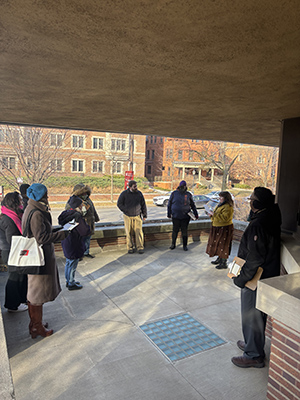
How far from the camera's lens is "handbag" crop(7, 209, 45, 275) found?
143 inches

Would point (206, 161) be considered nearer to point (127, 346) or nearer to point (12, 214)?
point (12, 214)

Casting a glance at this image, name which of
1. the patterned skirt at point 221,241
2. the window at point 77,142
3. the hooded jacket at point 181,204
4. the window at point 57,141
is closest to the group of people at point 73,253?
the patterned skirt at point 221,241

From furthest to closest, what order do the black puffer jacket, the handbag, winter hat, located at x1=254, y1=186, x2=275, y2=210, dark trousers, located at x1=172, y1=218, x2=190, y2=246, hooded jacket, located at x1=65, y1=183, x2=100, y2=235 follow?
dark trousers, located at x1=172, y1=218, x2=190, y2=246 → hooded jacket, located at x1=65, y1=183, x2=100, y2=235 → the handbag → winter hat, located at x1=254, y1=186, x2=275, y2=210 → the black puffer jacket

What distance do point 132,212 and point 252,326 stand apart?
4795mm

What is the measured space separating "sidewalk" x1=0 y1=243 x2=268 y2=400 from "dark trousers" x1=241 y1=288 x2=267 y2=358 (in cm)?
21

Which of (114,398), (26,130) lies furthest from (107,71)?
(26,130)

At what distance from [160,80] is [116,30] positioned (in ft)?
3.85

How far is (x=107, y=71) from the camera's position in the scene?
9.65 feet

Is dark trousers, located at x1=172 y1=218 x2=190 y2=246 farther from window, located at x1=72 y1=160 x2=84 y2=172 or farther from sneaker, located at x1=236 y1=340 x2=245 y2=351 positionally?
window, located at x1=72 y1=160 x2=84 y2=172

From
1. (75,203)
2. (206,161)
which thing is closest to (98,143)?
(206,161)

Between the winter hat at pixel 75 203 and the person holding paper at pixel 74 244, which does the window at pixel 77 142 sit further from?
the person holding paper at pixel 74 244

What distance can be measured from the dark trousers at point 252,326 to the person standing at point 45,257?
249 centimetres

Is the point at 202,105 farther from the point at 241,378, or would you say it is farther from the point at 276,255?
the point at 241,378

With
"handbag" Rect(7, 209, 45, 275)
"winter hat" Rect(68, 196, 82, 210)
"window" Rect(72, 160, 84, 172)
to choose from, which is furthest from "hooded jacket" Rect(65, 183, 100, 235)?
"window" Rect(72, 160, 84, 172)
